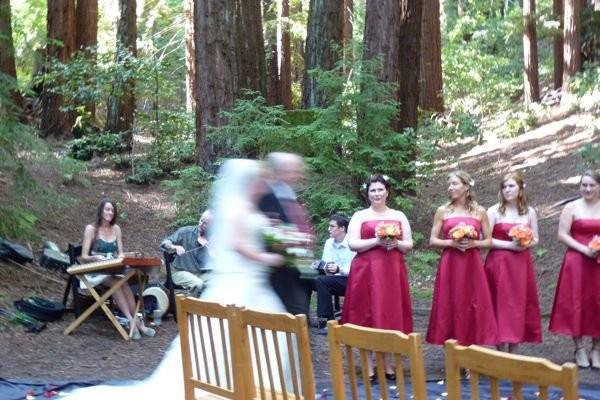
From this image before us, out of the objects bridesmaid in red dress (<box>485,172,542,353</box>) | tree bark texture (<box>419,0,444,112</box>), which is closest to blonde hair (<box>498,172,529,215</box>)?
bridesmaid in red dress (<box>485,172,542,353</box>)

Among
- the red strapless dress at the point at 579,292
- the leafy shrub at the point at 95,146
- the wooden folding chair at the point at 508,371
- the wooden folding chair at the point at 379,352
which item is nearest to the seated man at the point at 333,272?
the red strapless dress at the point at 579,292

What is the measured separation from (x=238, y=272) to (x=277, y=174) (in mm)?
638

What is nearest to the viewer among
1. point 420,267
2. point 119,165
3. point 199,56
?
point 420,267

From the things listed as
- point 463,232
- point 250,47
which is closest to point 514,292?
point 463,232

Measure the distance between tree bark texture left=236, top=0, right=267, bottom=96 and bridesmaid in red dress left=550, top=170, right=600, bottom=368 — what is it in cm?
706

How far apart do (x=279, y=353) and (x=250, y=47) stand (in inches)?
412

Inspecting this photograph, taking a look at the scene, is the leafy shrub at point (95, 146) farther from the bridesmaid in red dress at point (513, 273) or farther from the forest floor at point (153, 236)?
the bridesmaid in red dress at point (513, 273)

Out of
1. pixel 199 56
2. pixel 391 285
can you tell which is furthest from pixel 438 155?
pixel 391 285

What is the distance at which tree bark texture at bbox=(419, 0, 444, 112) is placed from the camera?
20.8 m

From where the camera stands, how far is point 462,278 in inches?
275

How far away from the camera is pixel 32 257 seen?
10523 millimetres

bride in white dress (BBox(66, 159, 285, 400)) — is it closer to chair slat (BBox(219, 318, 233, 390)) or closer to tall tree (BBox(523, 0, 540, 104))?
chair slat (BBox(219, 318, 233, 390))

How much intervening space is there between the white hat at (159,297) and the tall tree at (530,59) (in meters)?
13.8

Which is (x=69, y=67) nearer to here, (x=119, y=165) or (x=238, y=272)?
(x=119, y=165)
